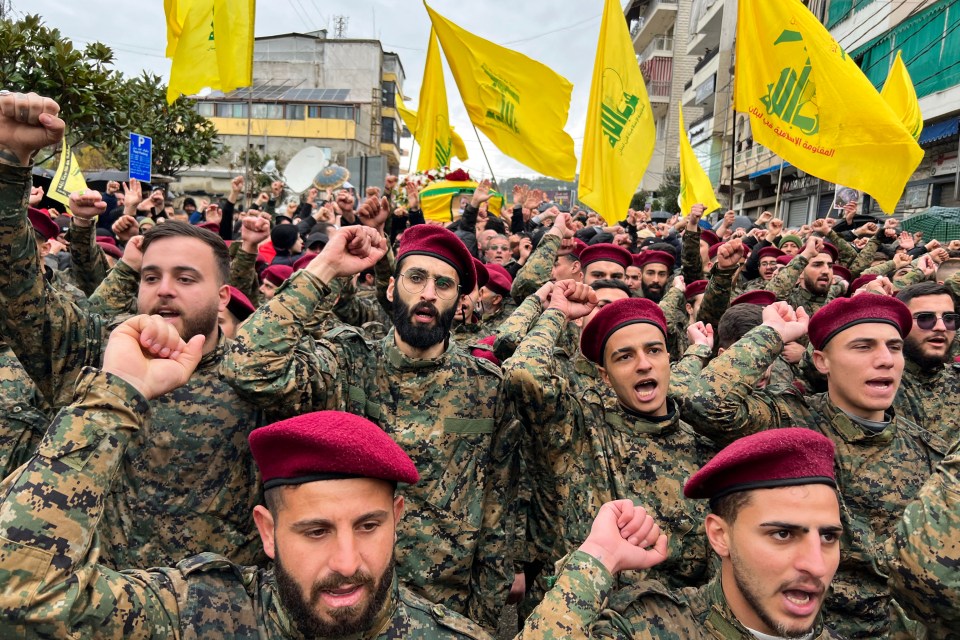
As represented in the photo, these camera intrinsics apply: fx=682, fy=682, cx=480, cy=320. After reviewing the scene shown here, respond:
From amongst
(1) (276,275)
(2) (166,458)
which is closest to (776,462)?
(2) (166,458)

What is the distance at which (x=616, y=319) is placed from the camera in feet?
11.2

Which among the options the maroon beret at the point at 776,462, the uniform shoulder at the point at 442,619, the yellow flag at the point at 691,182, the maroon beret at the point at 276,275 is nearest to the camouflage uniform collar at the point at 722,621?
the maroon beret at the point at 776,462

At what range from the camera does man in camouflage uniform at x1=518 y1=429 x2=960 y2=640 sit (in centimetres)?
194

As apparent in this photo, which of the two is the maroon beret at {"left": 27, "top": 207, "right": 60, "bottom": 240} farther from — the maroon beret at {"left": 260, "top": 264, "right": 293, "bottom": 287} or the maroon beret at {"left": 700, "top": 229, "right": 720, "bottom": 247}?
the maroon beret at {"left": 700, "top": 229, "right": 720, "bottom": 247}

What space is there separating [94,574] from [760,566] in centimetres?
187

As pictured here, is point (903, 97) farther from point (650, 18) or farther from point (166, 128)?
point (650, 18)

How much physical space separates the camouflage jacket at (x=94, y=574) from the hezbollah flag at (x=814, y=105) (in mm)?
5823

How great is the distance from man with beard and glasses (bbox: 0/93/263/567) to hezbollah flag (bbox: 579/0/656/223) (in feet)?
14.1

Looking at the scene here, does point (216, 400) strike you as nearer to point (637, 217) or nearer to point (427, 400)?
point (427, 400)

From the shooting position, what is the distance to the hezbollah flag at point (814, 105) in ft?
20.1

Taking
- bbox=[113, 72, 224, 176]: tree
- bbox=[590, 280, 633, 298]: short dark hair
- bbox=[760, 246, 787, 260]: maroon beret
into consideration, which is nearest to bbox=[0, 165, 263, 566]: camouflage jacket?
bbox=[590, 280, 633, 298]: short dark hair

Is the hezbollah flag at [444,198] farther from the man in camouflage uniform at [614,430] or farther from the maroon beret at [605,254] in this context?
the man in camouflage uniform at [614,430]

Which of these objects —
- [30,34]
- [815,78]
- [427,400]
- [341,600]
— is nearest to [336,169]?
[30,34]

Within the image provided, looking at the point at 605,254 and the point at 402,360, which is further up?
the point at 605,254
